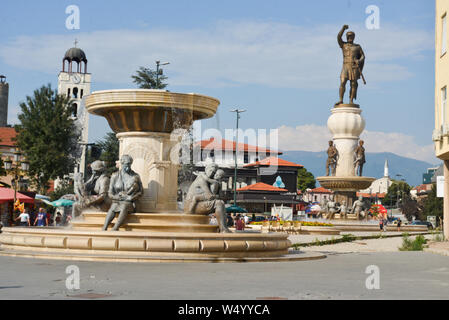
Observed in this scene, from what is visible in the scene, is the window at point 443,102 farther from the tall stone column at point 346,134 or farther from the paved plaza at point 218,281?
the paved plaza at point 218,281

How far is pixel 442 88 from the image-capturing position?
30.8m

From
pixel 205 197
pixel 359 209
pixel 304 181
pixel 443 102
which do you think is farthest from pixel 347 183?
pixel 304 181

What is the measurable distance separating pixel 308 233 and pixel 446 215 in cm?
691

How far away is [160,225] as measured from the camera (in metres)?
16.2

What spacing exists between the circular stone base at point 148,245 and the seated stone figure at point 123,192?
1229 millimetres

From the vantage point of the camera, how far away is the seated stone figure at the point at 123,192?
639 inches

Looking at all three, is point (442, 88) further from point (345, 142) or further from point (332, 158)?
point (332, 158)

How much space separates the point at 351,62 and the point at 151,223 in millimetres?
30982

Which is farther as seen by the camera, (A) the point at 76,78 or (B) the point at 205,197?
(A) the point at 76,78

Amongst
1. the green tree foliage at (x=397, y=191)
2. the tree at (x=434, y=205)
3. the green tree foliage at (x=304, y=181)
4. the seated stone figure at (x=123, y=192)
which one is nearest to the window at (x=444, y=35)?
the seated stone figure at (x=123, y=192)

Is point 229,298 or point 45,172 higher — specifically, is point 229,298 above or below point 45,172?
below

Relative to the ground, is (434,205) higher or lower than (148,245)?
higher
